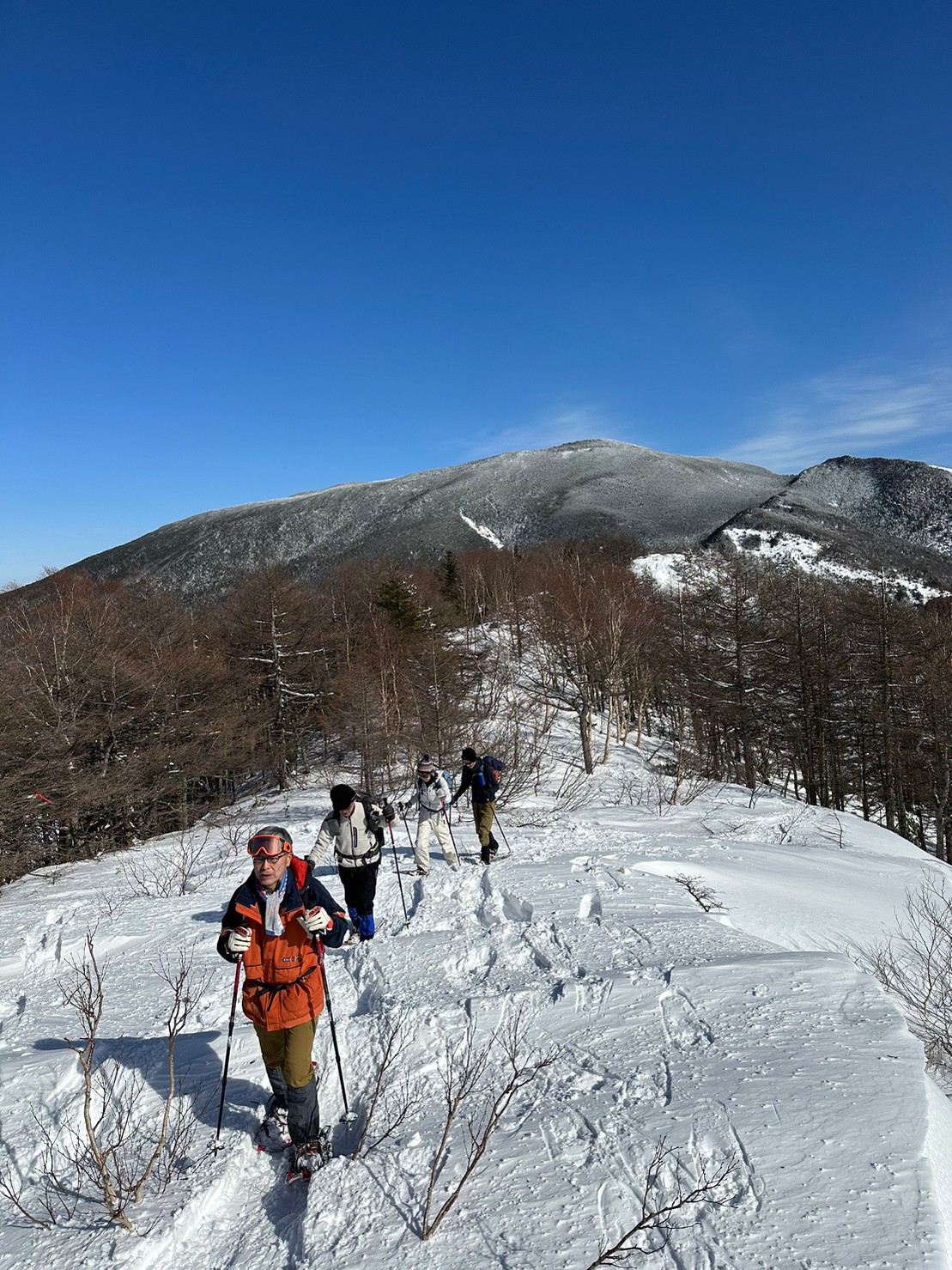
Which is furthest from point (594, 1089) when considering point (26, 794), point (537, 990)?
point (26, 794)

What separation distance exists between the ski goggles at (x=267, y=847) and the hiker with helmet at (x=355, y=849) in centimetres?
281

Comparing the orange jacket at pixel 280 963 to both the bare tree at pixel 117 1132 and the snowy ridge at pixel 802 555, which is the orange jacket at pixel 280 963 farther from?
the snowy ridge at pixel 802 555

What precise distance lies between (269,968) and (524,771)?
606 inches

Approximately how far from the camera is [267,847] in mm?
3857

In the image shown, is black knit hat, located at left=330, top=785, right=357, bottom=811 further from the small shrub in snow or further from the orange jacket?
the small shrub in snow

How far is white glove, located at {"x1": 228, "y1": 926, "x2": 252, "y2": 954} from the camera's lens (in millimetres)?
3664

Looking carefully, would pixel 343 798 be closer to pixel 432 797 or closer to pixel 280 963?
pixel 432 797

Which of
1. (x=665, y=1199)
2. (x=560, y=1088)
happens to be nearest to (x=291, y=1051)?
(x=560, y=1088)

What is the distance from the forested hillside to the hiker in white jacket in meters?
9.24

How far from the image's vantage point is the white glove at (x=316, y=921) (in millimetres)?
3793

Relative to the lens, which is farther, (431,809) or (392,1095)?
(431,809)

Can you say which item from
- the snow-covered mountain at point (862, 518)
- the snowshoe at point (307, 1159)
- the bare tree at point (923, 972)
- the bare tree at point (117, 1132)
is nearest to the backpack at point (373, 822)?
the bare tree at point (117, 1132)

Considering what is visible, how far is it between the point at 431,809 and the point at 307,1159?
5.31m

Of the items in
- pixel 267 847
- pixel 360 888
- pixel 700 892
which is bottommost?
pixel 700 892
